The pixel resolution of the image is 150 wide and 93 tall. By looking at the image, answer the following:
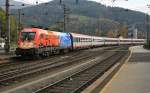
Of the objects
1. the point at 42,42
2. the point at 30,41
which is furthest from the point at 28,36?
the point at 42,42

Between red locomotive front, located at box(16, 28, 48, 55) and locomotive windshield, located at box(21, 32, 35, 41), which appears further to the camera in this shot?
locomotive windshield, located at box(21, 32, 35, 41)

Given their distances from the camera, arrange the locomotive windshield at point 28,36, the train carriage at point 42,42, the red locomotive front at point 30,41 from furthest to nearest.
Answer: the locomotive windshield at point 28,36 → the train carriage at point 42,42 → the red locomotive front at point 30,41

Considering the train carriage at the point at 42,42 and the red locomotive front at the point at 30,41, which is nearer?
the red locomotive front at the point at 30,41

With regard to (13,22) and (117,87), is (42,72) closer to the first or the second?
(117,87)

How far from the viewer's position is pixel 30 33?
4300cm

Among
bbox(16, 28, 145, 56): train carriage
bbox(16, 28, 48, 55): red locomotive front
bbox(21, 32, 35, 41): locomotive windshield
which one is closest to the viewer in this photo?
bbox(16, 28, 48, 55): red locomotive front

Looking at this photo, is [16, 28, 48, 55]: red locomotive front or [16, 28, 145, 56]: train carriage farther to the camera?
[16, 28, 145, 56]: train carriage

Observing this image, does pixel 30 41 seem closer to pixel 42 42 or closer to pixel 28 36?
pixel 28 36

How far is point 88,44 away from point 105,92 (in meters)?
67.5

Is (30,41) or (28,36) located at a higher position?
(28,36)

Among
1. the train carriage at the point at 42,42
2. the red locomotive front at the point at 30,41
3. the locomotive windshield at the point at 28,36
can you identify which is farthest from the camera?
the locomotive windshield at the point at 28,36

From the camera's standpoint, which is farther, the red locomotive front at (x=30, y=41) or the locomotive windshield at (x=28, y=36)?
the locomotive windshield at (x=28, y=36)

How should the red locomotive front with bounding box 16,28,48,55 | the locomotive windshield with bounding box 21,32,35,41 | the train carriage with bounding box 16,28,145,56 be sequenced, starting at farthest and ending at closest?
the locomotive windshield with bounding box 21,32,35,41 < the train carriage with bounding box 16,28,145,56 < the red locomotive front with bounding box 16,28,48,55

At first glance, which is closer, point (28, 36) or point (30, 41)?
point (30, 41)
